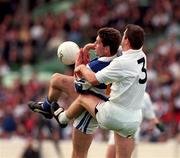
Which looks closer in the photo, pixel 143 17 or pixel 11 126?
pixel 11 126

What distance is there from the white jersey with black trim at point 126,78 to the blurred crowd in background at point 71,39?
8.12 m

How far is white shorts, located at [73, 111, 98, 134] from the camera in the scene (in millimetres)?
13570

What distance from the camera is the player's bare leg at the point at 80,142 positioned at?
1367 centimetres

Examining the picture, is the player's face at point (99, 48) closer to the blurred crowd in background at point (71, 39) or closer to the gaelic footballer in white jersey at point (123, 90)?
the gaelic footballer in white jersey at point (123, 90)

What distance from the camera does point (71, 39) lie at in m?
26.2

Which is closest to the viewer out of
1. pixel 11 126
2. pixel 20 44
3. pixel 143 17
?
pixel 11 126

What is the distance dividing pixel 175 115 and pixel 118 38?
8.58 m

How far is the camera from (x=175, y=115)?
2148 centimetres

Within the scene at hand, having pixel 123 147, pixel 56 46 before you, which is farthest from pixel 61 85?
pixel 56 46

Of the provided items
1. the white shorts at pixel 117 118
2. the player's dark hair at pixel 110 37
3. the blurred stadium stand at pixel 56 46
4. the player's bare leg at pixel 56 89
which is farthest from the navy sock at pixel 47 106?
the blurred stadium stand at pixel 56 46

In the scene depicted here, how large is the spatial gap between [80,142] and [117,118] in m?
0.80

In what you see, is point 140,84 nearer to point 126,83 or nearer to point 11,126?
point 126,83

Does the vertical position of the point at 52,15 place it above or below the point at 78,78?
below

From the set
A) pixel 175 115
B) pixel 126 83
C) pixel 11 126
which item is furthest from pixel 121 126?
pixel 11 126
